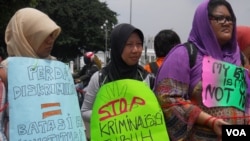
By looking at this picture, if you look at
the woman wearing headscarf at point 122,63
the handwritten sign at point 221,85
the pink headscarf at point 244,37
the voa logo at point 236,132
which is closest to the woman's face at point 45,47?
the woman wearing headscarf at point 122,63

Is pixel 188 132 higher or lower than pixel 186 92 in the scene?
lower

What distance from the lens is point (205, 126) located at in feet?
8.86

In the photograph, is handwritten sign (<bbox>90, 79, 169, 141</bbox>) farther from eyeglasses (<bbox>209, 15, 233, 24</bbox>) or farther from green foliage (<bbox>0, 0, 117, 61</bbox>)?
green foliage (<bbox>0, 0, 117, 61</bbox>)

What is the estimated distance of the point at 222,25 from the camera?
284 centimetres

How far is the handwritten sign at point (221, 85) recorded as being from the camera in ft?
9.00

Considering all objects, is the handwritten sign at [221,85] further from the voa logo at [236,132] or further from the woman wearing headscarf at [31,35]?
the woman wearing headscarf at [31,35]

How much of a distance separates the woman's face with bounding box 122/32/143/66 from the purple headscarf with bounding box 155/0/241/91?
25cm

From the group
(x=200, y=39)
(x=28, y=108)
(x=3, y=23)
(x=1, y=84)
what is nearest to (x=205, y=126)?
(x=200, y=39)

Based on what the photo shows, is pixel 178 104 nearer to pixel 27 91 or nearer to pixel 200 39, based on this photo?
pixel 200 39

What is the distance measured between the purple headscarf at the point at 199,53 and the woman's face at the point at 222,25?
0.04m

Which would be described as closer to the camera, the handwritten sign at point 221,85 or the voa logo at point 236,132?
the voa logo at point 236,132

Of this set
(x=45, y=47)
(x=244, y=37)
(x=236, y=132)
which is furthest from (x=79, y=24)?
(x=236, y=132)

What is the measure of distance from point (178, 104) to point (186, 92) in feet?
0.32

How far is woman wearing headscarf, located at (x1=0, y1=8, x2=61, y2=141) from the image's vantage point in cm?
280
